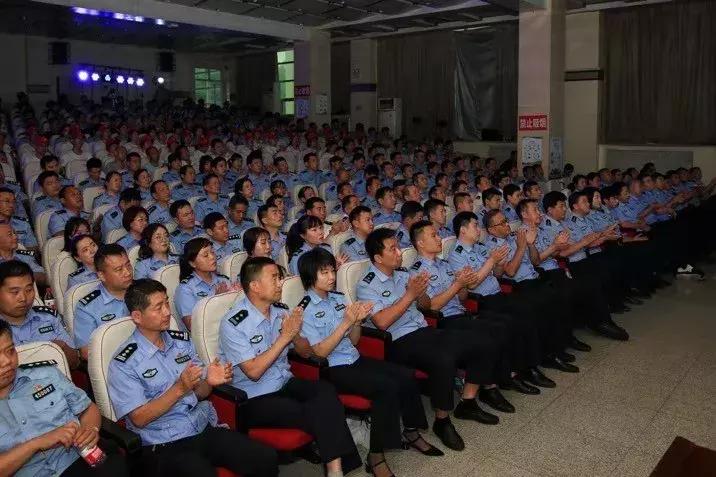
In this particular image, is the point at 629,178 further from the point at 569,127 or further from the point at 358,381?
the point at 358,381

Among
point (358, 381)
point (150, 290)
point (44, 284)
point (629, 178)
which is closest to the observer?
point (150, 290)

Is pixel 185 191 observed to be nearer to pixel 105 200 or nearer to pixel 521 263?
pixel 105 200

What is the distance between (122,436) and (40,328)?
3.01 feet

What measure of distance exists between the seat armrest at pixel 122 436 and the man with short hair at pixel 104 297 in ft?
2.69

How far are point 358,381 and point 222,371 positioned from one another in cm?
77

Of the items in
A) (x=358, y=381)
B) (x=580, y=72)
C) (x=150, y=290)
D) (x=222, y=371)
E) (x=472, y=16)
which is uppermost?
Result: (x=472, y=16)

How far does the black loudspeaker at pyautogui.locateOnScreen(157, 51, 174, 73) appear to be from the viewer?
17.3 m

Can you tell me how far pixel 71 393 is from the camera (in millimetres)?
2336

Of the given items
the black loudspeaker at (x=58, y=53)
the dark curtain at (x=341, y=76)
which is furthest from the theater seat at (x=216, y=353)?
the black loudspeaker at (x=58, y=53)

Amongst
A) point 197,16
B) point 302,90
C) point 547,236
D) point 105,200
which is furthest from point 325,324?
point 302,90

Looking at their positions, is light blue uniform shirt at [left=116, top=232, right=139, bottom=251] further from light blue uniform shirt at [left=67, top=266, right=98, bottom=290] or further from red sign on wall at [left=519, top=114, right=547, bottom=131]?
red sign on wall at [left=519, top=114, right=547, bottom=131]

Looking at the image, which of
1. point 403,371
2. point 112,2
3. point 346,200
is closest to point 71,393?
point 403,371

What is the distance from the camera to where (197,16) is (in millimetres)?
10016

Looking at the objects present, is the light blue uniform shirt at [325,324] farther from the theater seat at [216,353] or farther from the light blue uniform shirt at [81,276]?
the light blue uniform shirt at [81,276]
